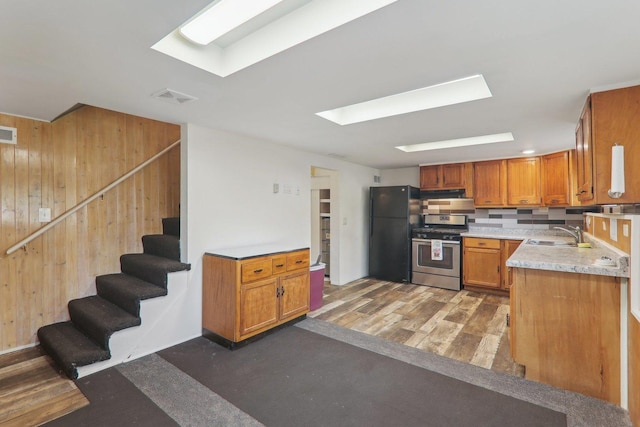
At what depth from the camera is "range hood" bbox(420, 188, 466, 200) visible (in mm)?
5235

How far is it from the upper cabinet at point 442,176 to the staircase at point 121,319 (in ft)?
13.7

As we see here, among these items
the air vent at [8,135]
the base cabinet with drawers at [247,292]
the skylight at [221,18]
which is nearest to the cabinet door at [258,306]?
the base cabinet with drawers at [247,292]

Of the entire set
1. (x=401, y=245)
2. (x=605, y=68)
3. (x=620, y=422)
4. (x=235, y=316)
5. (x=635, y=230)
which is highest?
(x=605, y=68)

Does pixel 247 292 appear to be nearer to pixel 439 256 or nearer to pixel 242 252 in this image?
pixel 242 252

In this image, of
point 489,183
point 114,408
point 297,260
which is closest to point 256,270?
point 297,260

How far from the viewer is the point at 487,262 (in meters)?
4.60

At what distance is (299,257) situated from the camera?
3.39m

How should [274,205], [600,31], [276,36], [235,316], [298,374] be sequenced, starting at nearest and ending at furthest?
[600,31]
[276,36]
[298,374]
[235,316]
[274,205]

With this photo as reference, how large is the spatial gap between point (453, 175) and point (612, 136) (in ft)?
10.5

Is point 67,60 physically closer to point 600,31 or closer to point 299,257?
point 299,257

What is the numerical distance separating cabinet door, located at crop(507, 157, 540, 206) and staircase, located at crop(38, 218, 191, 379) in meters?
4.66

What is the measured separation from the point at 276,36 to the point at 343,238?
3729 millimetres

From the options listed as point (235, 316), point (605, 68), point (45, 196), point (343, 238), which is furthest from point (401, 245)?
point (45, 196)

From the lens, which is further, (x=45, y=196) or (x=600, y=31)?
(x=45, y=196)
